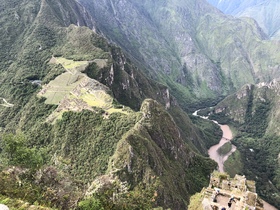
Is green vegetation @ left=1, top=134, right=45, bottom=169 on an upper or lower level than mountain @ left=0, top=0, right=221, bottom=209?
upper

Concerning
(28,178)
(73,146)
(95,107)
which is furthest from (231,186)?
(95,107)

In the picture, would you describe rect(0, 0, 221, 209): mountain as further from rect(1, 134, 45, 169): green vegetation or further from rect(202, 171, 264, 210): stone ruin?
rect(202, 171, 264, 210): stone ruin

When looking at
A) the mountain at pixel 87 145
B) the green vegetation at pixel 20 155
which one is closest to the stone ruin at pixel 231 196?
the mountain at pixel 87 145

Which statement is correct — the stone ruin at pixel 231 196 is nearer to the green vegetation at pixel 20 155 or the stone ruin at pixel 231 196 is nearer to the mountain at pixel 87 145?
the mountain at pixel 87 145

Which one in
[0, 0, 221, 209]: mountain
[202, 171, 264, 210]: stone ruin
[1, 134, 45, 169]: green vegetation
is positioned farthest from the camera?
[1, 134, 45, 169]: green vegetation

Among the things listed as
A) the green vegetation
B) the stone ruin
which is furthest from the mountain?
the stone ruin

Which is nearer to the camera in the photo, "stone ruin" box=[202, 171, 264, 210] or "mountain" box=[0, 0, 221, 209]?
"stone ruin" box=[202, 171, 264, 210]

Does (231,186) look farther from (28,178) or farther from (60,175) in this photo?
(28,178)

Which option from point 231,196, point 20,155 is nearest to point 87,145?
point 20,155

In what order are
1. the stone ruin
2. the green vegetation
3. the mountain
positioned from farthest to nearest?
the green vegetation < the mountain < the stone ruin
